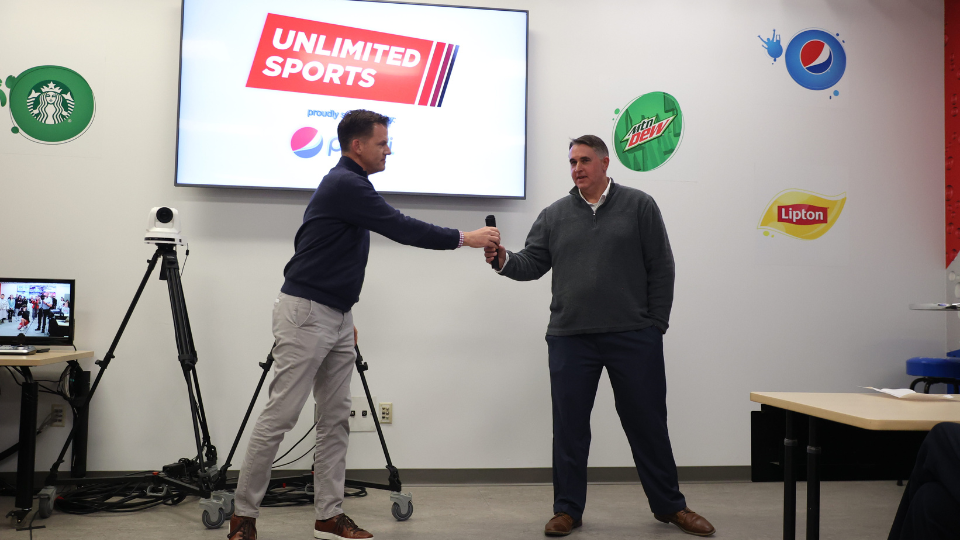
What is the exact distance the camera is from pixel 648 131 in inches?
140

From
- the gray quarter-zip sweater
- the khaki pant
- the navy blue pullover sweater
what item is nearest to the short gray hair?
the gray quarter-zip sweater

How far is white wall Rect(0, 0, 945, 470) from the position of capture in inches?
127

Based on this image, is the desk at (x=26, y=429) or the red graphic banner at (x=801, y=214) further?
the red graphic banner at (x=801, y=214)

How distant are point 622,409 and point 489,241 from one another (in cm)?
85

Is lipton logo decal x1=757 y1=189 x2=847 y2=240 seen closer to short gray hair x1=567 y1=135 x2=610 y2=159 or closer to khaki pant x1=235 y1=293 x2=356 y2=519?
short gray hair x1=567 y1=135 x2=610 y2=159

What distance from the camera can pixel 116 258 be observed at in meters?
3.24

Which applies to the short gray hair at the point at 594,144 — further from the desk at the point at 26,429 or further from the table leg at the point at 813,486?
the desk at the point at 26,429

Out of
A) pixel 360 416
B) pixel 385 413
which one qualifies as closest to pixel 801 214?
pixel 385 413

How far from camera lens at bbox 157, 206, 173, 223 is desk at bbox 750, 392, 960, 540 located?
2363mm


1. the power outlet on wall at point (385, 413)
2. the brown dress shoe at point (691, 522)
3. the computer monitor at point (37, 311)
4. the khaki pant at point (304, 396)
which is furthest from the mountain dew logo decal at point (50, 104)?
the brown dress shoe at point (691, 522)

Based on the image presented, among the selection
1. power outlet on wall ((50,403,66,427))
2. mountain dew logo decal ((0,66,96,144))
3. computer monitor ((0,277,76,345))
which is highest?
mountain dew logo decal ((0,66,96,144))

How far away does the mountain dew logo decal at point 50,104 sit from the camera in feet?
10.6

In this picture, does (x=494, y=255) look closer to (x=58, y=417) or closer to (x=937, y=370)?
(x=58, y=417)

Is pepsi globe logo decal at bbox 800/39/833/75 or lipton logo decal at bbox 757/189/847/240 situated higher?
pepsi globe logo decal at bbox 800/39/833/75
